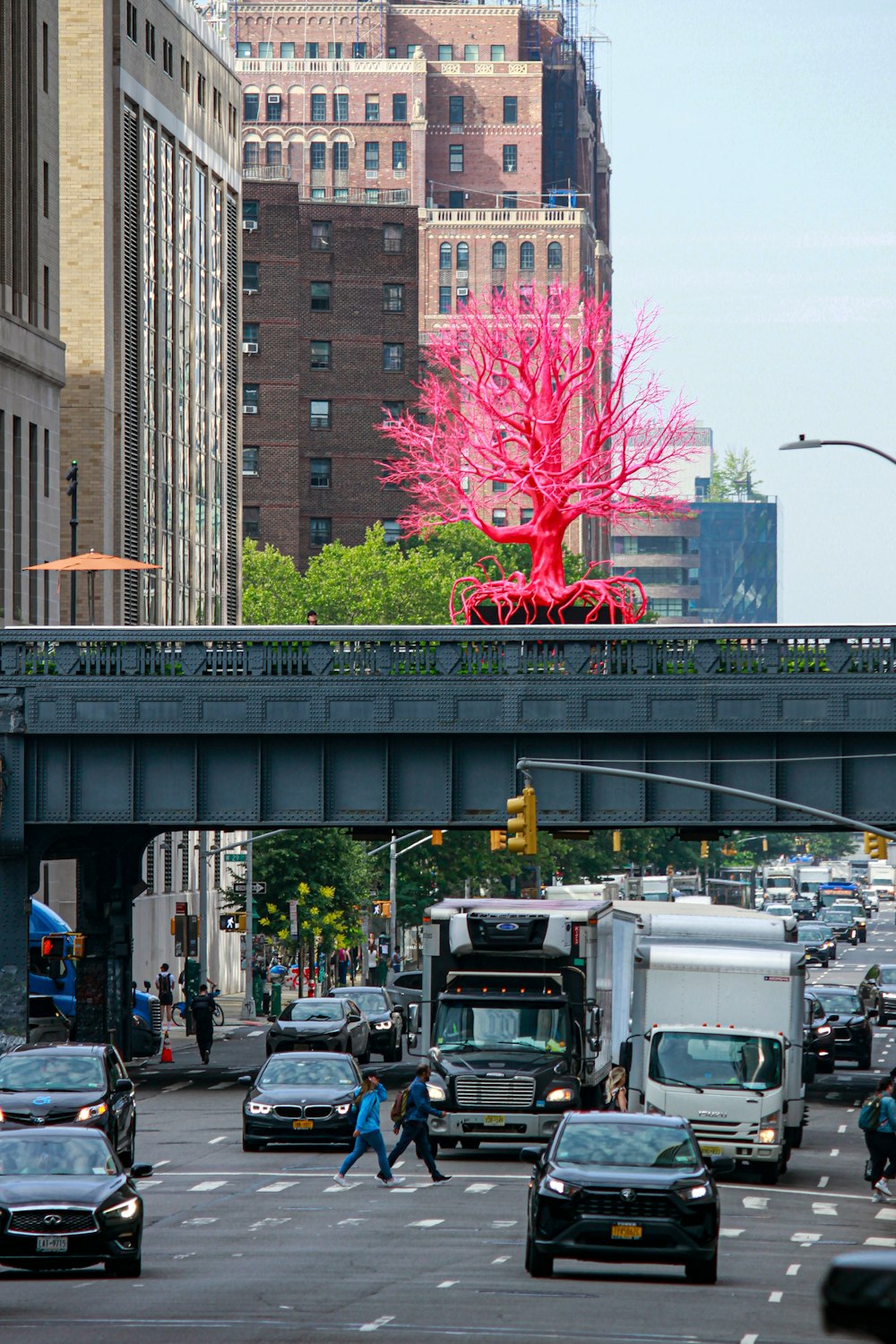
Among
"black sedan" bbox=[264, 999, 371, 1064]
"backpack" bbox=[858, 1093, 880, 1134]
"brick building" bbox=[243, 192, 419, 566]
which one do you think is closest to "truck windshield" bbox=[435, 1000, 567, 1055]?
"backpack" bbox=[858, 1093, 880, 1134]

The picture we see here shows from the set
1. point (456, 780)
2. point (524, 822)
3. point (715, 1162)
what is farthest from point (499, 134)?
point (715, 1162)

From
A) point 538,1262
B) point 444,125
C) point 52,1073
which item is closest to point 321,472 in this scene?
point 444,125

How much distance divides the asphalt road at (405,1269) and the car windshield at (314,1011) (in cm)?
1069

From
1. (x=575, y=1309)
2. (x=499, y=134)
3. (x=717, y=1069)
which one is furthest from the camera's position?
(x=499, y=134)

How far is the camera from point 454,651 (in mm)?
43531

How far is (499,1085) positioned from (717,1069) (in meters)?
3.06

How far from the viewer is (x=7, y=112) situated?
206 feet

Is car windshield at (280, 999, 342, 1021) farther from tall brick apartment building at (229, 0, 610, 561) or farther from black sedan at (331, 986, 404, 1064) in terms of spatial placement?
tall brick apartment building at (229, 0, 610, 561)

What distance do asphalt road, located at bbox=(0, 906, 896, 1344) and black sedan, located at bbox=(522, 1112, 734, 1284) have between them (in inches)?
11.1

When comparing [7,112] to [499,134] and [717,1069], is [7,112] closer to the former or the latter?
[717,1069]

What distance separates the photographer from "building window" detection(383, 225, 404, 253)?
5162 inches

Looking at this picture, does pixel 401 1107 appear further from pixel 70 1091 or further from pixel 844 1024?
pixel 844 1024

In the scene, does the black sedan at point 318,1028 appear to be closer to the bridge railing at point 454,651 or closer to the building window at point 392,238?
the bridge railing at point 454,651

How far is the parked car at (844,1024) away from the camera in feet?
171
